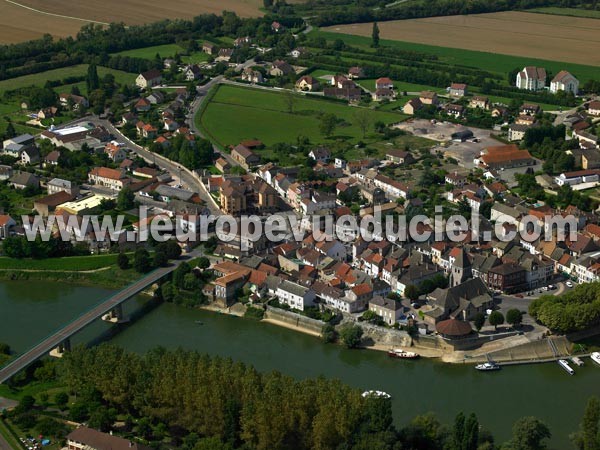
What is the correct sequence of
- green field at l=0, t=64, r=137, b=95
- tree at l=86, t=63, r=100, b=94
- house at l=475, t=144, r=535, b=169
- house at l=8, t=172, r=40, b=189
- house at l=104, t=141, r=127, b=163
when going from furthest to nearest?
green field at l=0, t=64, r=137, b=95
tree at l=86, t=63, r=100, b=94
house at l=104, t=141, r=127, b=163
house at l=475, t=144, r=535, b=169
house at l=8, t=172, r=40, b=189

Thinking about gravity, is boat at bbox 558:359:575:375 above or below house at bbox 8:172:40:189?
below

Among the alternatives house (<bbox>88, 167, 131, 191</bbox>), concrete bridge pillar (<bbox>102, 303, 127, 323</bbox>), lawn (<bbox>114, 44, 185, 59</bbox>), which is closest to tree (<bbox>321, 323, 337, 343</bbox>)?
concrete bridge pillar (<bbox>102, 303, 127, 323</bbox>)


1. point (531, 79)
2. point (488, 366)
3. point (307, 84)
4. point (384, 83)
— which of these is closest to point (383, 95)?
point (384, 83)

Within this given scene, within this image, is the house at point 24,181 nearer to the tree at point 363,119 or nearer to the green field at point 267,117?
the green field at point 267,117

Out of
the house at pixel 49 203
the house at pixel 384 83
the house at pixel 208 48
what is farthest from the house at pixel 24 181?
the house at pixel 208 48

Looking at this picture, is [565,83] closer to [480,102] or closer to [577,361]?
[480,102]

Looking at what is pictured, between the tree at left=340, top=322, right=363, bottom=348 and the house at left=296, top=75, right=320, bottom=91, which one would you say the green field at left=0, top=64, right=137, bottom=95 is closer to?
the house at left=296, top=75, right=320, bottom=91

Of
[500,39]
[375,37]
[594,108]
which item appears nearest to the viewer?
[594,108]
